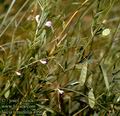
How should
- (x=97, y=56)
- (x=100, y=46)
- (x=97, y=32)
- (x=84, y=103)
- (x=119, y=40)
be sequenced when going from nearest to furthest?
(x=97, y=32)
(x=84, y=103)
(x=119, y=40)
(x=97, y=56)
(x=100, y=46)

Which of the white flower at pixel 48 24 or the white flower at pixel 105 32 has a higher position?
the white flower at pixel 48 24

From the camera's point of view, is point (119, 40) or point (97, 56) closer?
point (119, 40)

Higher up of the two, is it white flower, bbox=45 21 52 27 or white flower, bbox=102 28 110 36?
white flower, bbox=45 21 52 27

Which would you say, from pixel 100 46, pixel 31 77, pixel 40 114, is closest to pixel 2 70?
pixel 31 77

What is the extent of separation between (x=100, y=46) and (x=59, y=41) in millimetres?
953

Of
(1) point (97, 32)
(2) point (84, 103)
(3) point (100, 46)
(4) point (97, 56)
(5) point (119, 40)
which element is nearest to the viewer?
(1) point (97, 32)

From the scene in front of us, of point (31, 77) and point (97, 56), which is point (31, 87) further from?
point (97, 56)

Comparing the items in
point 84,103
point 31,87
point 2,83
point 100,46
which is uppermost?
point 31,87

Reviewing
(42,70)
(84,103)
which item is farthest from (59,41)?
(84,103)

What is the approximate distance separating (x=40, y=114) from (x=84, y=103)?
0.28m

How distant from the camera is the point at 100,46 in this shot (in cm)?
239

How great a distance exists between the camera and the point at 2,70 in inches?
57.4

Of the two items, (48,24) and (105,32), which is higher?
(48,24)

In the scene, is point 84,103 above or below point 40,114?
below
